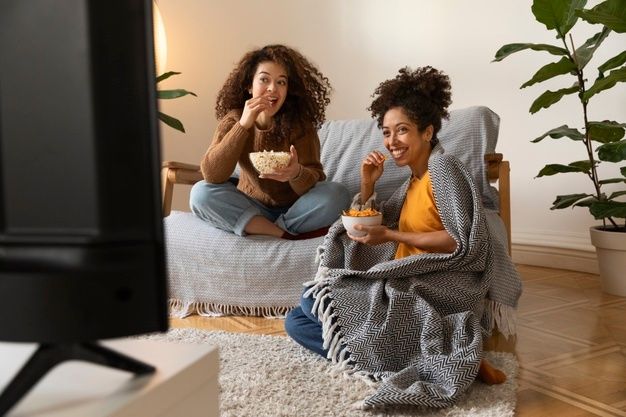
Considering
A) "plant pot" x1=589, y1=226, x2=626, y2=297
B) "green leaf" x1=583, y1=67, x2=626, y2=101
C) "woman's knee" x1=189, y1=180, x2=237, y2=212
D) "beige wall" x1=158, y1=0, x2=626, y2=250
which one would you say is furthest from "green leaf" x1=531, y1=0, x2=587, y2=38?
"woman's knee" x1=189, y1=180, x2=237, y2=212

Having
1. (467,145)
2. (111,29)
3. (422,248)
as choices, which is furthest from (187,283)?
(111,29)

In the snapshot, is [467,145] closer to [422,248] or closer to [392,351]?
[422,248]

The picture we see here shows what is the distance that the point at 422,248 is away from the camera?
5.43ft

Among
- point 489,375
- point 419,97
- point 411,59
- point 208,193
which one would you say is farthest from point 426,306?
point 411,59

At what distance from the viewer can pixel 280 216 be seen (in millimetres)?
2211

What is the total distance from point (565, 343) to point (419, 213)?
1.68 feet

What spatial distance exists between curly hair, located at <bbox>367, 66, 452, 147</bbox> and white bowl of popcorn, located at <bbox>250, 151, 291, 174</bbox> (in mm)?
321

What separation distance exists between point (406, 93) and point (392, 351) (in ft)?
2.25

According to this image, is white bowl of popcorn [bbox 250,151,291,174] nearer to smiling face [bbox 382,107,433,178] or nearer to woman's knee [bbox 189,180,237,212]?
woman's knee [bbox 189,180,237,212]

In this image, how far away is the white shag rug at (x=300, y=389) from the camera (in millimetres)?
1297

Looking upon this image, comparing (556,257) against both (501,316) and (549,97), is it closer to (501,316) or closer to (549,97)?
(549,97)

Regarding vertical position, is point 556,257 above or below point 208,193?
below

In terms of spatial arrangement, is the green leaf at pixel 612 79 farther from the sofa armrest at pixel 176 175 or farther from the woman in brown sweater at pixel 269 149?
the sofa armrest at pixel 176 175

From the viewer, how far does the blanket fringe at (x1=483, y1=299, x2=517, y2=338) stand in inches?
66.5
